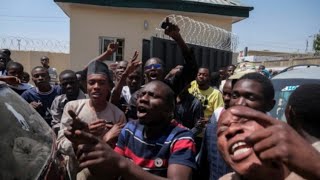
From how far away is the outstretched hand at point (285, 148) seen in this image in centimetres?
88

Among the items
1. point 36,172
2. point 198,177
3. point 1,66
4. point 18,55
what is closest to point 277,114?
point 198,177

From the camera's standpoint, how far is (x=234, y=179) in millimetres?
1520

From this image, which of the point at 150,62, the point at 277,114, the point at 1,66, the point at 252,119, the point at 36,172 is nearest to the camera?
the point at 252,119

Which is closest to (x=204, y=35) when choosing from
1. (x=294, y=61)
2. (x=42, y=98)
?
(x=42, y=98)

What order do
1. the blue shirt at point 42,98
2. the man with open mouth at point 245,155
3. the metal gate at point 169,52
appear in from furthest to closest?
the metal gate at point 169,52, the blue shirt at point 42,98, the man with open mouth at point 245,155

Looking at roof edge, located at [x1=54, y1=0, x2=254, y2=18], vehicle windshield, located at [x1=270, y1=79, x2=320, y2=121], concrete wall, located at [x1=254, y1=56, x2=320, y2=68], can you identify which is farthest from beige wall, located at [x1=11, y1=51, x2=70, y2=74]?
vehicle windshield, located at [x1=270, y1=79, x2=320, y2=121]

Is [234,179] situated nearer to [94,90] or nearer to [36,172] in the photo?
[36,172]

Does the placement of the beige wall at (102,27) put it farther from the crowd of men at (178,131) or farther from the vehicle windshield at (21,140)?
the vehicle windshield at (21,140)

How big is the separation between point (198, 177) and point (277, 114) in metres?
1.36

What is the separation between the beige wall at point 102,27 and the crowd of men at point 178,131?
6396 millimetres

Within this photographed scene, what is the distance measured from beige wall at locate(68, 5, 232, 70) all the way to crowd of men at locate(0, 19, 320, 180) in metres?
6.40

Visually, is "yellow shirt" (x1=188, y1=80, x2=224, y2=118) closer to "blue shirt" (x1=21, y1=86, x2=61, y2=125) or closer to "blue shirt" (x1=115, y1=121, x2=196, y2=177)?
"blue shirt" (x1=21, y1=86, x2=61, y2=125)

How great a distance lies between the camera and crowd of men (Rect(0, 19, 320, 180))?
94 cm

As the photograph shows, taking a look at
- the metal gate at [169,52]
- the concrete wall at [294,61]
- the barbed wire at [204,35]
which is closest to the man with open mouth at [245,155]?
the metal gate at [169,52]
